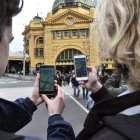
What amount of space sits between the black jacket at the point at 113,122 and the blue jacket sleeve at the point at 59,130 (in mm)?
572

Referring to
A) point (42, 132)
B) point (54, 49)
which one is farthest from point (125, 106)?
point (54, 49)

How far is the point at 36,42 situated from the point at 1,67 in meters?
126

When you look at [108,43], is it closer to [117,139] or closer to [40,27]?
[117,139]

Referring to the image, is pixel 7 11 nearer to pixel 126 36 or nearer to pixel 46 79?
pixel 126 36

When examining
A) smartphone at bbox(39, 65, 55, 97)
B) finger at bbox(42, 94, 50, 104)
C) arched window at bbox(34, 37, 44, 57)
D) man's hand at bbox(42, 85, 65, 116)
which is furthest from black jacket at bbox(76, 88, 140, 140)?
arched window at bbox(34, 37, 44, 57)

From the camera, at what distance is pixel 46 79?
352 centimetres

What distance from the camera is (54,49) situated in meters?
118

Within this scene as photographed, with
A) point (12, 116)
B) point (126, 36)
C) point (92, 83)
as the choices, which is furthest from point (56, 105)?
point (126, 36)

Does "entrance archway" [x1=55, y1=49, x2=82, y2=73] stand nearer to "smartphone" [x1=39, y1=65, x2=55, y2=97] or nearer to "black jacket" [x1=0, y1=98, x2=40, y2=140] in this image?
"smartphone" [x1=39, y1=65, x2=55, y2=97]

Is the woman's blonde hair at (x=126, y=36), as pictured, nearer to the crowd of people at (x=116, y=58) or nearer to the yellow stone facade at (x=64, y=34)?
the crowd of people at (x=116, y=58)

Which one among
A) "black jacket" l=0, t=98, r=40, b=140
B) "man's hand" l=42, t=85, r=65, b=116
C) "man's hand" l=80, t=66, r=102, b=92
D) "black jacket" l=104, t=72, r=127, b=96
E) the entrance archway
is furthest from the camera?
the entrance archway

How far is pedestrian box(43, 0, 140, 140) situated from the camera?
1816 mm

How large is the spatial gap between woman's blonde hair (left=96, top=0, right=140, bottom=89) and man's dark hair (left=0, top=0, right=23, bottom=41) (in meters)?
0.36

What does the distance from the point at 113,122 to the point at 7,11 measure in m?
0.55
